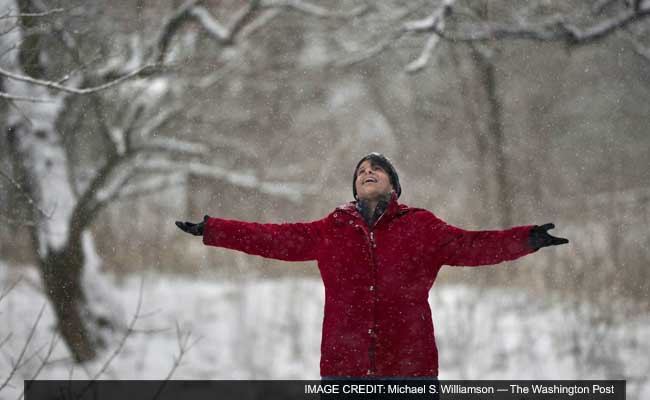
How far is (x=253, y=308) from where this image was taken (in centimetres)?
804

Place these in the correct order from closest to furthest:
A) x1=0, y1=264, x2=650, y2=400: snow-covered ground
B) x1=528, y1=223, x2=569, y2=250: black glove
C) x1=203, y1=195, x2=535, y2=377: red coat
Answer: x1=528, y1=223, x2=569, y2=250: black glove < x1=203, y1=195, x2=535, y2=377: red coat < x1=0, y1=264, x2=650, y2=400: snow-covered ground

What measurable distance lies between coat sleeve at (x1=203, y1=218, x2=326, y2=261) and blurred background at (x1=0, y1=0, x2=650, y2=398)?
0.97 meters

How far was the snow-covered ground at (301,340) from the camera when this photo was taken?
557 centimetres

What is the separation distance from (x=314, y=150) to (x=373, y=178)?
12.5 meters

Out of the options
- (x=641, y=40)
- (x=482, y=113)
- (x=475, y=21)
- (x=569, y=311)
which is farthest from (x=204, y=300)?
(x=641, y=40)

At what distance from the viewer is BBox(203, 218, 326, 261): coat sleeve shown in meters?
2.62

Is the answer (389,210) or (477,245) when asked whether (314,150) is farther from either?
(477,245)

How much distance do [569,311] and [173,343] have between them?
163 inches

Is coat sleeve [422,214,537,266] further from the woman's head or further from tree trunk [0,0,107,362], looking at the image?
tree trunk [0,0,107,362]

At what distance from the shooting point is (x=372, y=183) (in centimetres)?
270

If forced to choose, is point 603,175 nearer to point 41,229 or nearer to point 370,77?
point 370,77

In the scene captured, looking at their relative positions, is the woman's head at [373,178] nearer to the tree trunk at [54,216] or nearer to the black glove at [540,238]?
the black glove at [540,238]

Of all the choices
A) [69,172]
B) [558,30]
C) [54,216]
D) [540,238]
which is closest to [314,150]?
[558,30]

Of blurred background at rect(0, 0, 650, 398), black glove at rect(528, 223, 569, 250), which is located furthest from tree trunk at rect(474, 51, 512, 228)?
black glove at rect(528, 223, 569, 250)
